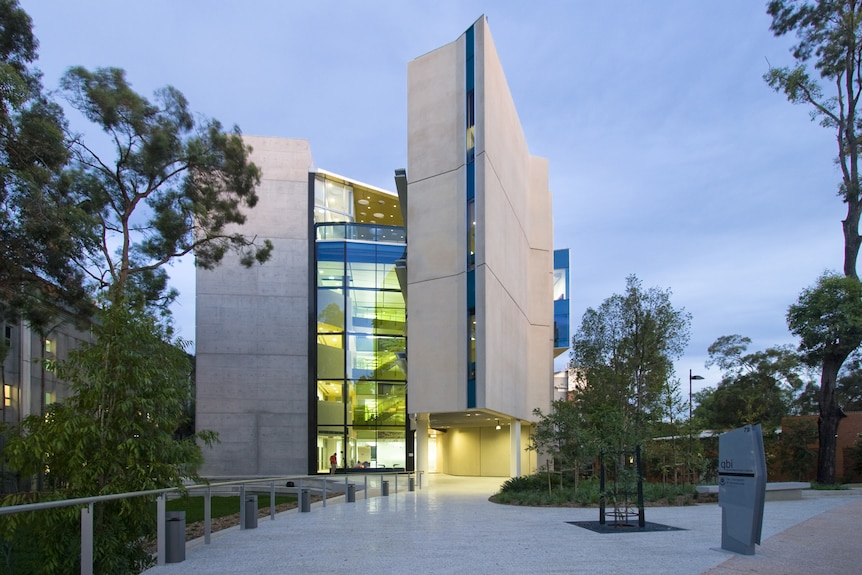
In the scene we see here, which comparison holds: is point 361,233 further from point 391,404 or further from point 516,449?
point 516,449

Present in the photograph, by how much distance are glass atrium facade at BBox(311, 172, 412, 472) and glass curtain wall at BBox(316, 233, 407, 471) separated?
0.05m

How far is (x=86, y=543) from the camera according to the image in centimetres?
680

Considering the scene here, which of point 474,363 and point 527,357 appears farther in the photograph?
point 527,357

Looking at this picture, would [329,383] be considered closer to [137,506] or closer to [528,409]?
[528,409]

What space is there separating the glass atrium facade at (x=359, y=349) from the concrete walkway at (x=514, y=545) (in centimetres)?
1956

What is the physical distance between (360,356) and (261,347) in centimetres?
512

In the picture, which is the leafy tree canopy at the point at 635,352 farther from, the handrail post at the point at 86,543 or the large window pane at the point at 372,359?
the handrail post at the point at 86,543

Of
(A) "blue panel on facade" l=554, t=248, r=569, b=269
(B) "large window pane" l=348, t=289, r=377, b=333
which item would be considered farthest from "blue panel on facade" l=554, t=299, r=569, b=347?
(B) "large window pane" l=348, t=289, r=377, b=333

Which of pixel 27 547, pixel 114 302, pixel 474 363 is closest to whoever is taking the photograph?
pixel 27 547

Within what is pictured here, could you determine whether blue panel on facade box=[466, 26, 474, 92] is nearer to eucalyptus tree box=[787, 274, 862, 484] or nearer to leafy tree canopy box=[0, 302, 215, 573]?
eucalyptus tree box=[787, 274, 862, 484]

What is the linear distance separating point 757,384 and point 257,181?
3268cm

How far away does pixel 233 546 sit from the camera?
10070 mm

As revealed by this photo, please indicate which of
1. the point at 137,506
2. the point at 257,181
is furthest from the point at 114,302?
the point at 257,181

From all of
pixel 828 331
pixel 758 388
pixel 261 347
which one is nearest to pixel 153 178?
pixel 261 347
